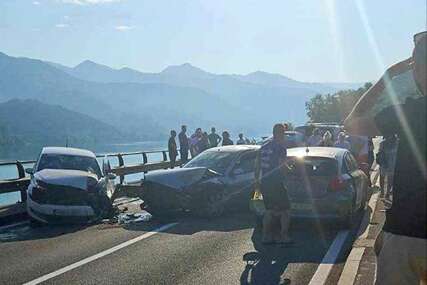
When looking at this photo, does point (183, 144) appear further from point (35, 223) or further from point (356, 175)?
point (356, 175)

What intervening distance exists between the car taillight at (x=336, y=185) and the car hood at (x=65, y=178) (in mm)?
5033

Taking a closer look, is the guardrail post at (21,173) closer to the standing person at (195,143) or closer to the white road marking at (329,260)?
the white road marking at (329,260)

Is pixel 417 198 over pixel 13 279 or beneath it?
over

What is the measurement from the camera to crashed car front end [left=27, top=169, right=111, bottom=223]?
41.9 ft

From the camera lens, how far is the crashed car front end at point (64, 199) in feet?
41.9

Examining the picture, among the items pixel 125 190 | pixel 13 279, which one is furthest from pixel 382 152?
pixel 13 279

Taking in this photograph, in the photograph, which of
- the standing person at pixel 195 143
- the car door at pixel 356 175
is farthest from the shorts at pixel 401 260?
the standing person at pixel 195 143

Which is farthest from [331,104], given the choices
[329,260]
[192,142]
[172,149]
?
[329,260]

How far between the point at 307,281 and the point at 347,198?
12.9ft

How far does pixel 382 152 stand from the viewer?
1561cm

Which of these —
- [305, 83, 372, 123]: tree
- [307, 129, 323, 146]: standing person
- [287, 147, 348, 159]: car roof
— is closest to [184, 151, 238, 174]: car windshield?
[287, 147, 348, 159]: car roof

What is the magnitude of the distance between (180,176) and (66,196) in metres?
2.35

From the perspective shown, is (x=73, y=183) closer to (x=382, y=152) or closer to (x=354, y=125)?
(x=382, y=152)

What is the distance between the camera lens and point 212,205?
13.3m
